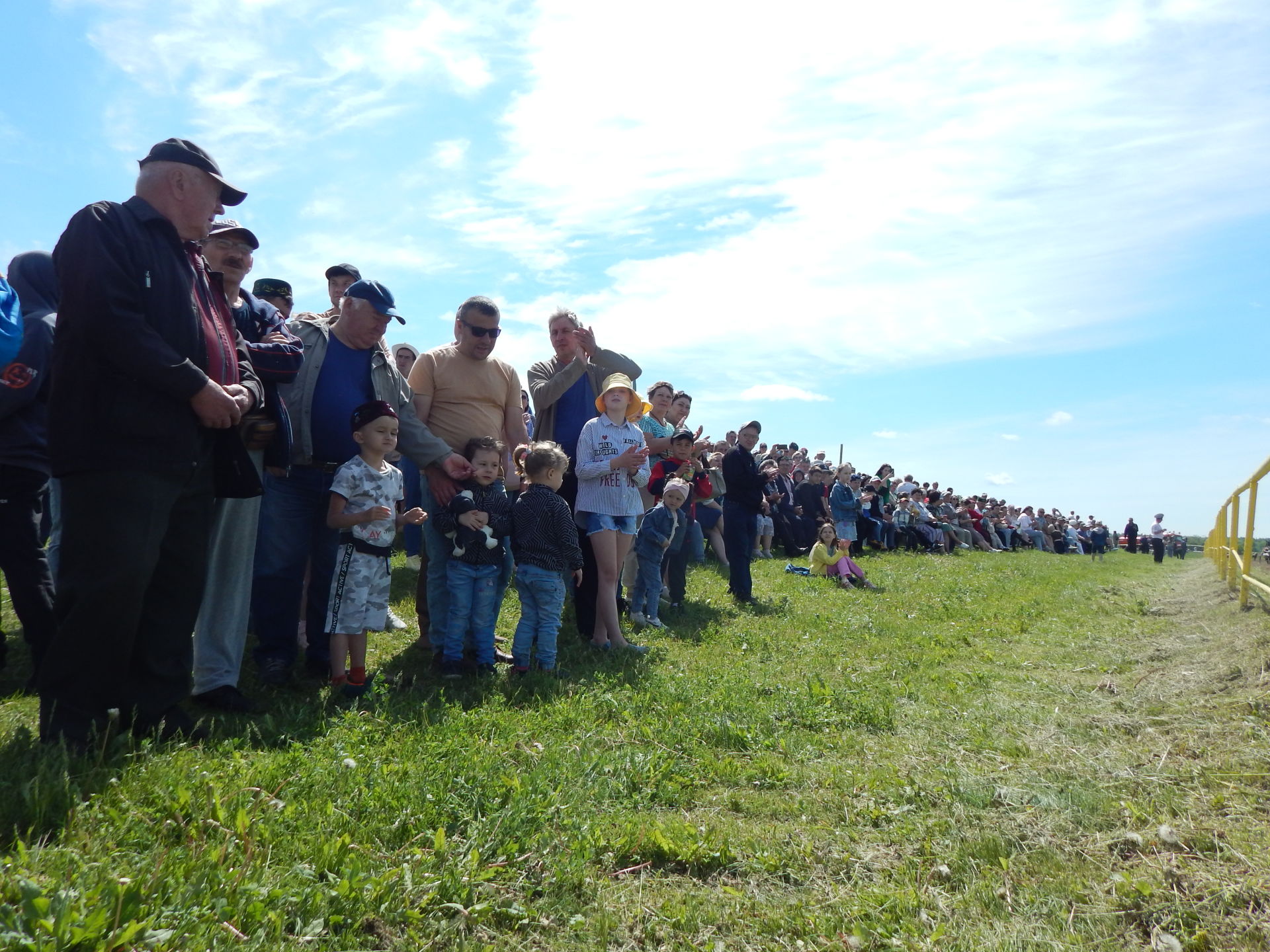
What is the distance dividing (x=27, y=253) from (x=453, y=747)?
371 centimetres

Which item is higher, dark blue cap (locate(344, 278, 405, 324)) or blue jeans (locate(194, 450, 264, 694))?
dark blue cap (locate(344, 278, 405, 324))

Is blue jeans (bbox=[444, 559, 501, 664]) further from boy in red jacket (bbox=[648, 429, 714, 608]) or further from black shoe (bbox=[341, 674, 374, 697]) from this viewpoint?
boy in red jacket (bbox=[648, 429, 714, 608])

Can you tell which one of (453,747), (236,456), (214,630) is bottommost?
(453,747)

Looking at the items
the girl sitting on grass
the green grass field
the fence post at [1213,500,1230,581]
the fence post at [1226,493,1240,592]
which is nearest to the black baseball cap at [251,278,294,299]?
the green grass field

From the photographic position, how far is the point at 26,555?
174 inches

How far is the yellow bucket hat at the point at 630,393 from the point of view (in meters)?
6.58

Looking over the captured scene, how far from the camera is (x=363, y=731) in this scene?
3.81m

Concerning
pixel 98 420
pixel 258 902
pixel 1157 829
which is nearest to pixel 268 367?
pixel 98 420

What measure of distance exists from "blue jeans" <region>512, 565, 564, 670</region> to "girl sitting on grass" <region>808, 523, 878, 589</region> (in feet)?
25.6

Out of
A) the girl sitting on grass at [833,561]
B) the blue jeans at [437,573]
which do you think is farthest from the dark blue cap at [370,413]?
the girl sitting on grass at [833,561]

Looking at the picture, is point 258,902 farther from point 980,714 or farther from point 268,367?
point 980,714

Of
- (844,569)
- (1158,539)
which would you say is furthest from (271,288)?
(1158,539)

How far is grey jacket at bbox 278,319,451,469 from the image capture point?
490cm

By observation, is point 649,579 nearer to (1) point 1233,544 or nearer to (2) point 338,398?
(2) point 338,398
